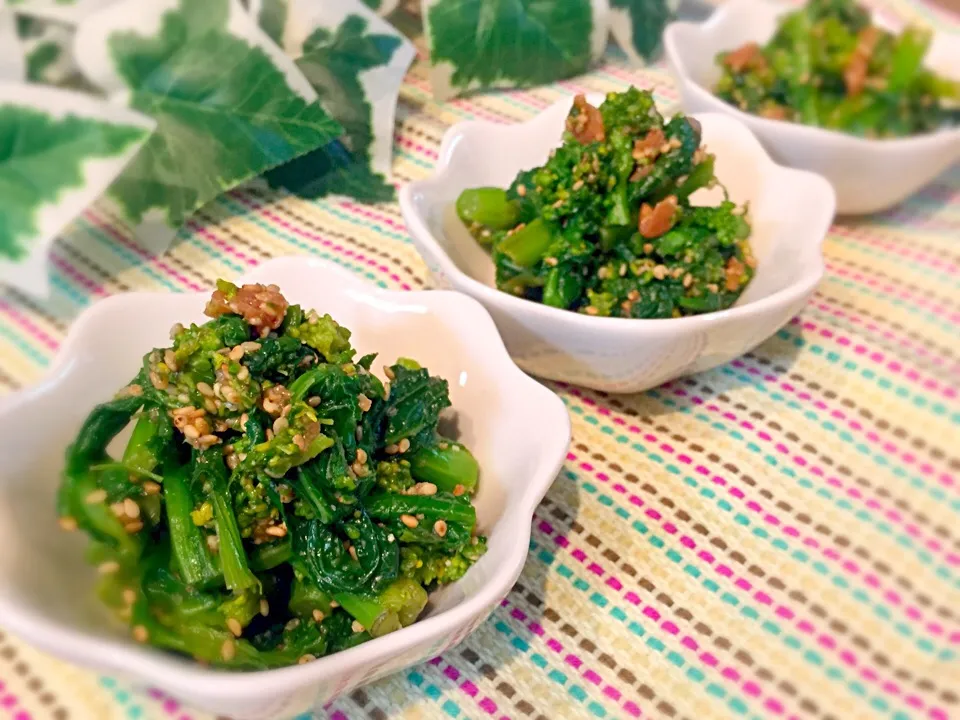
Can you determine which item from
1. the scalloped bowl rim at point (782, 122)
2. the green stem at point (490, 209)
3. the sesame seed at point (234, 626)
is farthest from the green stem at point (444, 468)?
the scalloped bowl rim at point (782, 122)

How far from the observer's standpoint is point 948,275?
5.10 ft

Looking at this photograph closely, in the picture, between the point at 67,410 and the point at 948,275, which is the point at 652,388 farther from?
the point at 67,410

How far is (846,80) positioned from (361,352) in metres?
1.25

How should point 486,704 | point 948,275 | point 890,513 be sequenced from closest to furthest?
point 486,704
point 890,513
point 948,275

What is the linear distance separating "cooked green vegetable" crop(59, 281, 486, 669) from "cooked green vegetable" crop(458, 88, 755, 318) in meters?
0.46

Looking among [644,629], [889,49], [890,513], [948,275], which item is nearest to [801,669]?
[644,629]

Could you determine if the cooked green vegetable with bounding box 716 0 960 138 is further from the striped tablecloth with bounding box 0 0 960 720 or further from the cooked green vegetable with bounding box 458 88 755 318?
the cooked green vegetable with bounding box 458 88 755 318

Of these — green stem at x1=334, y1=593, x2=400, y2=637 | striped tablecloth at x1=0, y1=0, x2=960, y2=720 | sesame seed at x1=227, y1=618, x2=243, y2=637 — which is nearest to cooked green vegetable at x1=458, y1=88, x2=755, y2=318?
striped tablecloth at x1=0, y1=0, x2=960, y2=720

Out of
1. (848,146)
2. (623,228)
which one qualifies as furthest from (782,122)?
(623,228)

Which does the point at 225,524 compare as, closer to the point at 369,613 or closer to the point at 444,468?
the point at 369,613

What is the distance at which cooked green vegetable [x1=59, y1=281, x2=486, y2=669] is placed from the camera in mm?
826

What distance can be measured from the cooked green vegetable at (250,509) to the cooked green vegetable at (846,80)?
1.28m

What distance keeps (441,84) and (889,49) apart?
1074mm

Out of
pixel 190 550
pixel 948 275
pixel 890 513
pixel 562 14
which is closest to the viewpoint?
pixel 190 550
